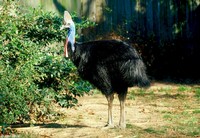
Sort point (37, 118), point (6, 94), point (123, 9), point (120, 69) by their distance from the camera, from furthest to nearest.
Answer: point (123, 9) → point (37, 118) → point (120, 69) → point (6, 94)

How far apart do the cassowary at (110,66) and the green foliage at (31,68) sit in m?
0.57

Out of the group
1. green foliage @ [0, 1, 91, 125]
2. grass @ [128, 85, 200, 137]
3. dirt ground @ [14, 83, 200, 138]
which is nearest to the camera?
green foliage @ [0, 1, 91, 125]

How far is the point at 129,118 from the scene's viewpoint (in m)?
9.33

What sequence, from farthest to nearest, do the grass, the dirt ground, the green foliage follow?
the grass → the dirt ground → the green foliage

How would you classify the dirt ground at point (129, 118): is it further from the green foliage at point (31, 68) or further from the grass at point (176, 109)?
the green foliage at point (31, 68)

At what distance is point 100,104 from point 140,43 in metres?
4.58

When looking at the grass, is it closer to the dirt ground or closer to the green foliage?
the dirt ground

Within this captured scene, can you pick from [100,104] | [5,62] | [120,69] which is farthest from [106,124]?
[100,104]

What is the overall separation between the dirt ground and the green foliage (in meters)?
0.41

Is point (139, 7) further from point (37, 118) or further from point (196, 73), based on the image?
point (37, 118)

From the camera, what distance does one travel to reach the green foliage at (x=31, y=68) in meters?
7.44

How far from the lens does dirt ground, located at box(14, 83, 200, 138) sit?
25.3ft

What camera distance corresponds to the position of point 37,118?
9.04m

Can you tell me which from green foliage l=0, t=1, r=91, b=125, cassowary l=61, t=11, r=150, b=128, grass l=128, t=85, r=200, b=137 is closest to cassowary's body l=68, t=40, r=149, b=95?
cassowary l=61, t=11, r=150, b=128
